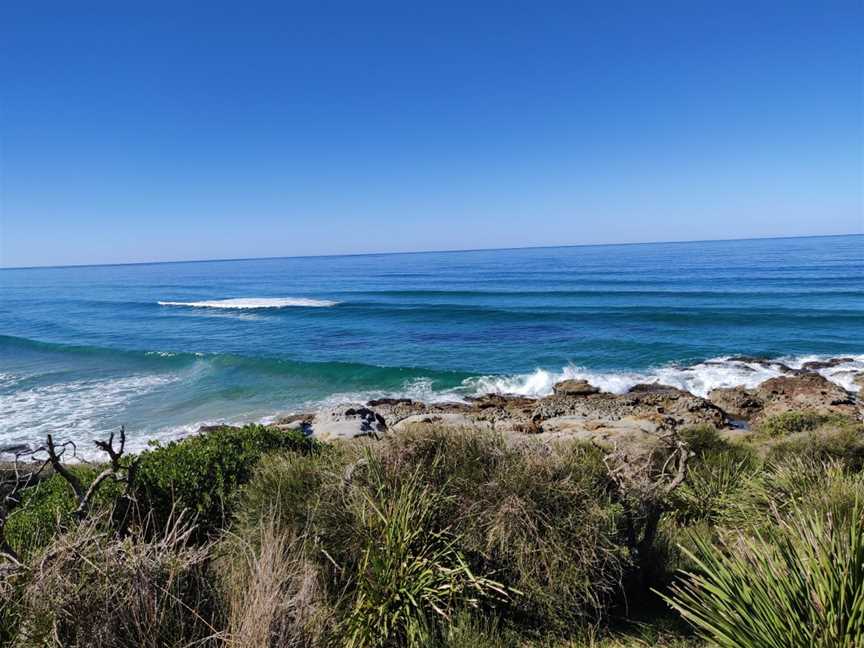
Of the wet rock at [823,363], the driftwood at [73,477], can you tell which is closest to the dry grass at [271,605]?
the driftwood at [73,477]

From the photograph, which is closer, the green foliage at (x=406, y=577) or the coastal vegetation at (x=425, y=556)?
the coastal vegetation at (x=425, y=556)

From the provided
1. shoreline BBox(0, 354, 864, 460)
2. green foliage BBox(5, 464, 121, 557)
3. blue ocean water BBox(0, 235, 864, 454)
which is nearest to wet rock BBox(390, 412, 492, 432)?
shoreline BBox(0, 354, 864, 460)

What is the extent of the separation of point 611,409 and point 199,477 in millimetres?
14880

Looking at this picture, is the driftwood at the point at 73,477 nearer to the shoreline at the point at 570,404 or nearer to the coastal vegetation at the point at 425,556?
the coastal vegetation at the point at 425,556

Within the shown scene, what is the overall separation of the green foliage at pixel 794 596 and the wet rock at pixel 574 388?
16.3 m

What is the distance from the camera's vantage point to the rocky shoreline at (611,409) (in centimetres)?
1414

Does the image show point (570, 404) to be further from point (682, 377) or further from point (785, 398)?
point (785, 398)

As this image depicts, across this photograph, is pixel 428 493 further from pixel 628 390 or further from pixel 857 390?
pixel 857 390

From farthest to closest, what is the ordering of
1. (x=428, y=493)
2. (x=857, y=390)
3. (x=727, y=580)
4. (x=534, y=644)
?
(x=857, y=390) → (x=428, y=493) → (x=534, y=644) → (x=727, y=580)

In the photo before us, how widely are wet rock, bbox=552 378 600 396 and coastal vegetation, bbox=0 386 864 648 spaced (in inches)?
476

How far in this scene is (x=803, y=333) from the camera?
26953 mm

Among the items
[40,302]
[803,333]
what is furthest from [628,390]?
[40,302]

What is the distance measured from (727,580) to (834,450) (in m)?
8.92

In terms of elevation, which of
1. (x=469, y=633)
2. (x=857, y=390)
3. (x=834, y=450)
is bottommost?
(x=857, y=390)
